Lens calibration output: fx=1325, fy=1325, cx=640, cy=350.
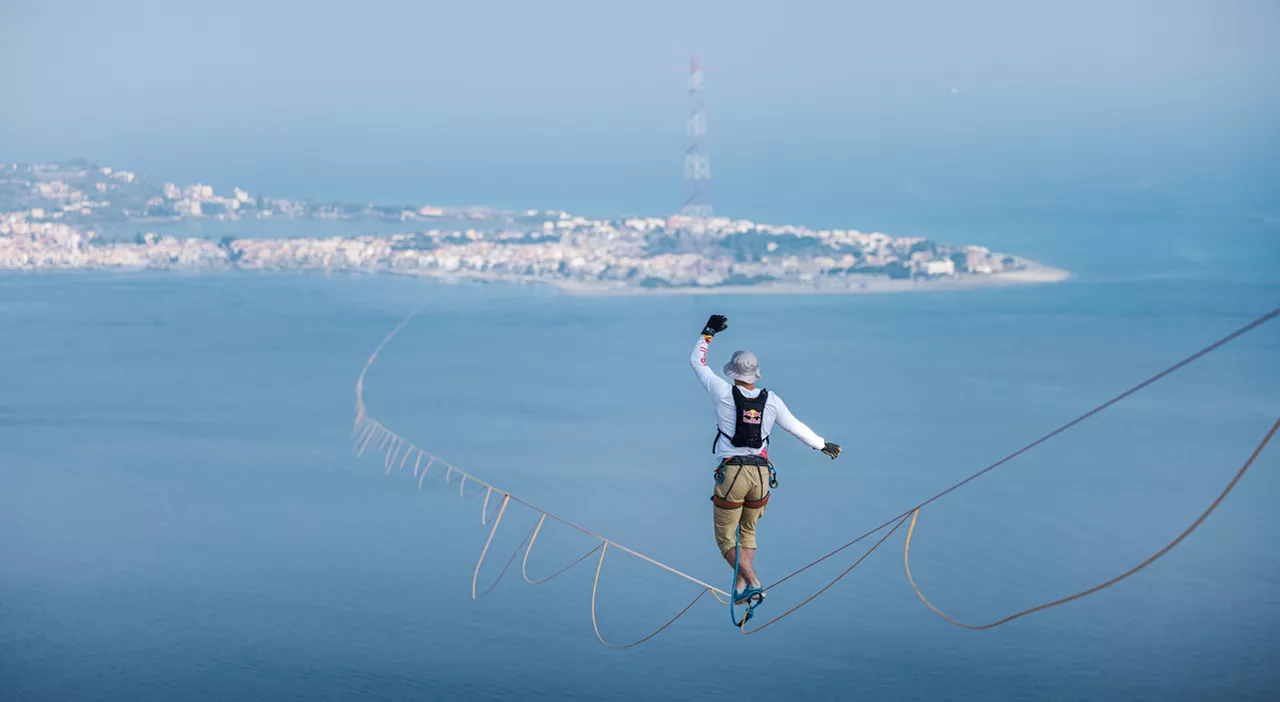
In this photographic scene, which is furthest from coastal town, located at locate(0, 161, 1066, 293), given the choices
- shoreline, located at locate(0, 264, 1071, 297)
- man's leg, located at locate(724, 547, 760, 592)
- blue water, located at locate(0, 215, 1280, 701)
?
man's leg, located at locate(724, 547, 760, 592)

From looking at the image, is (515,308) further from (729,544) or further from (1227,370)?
(729,544)

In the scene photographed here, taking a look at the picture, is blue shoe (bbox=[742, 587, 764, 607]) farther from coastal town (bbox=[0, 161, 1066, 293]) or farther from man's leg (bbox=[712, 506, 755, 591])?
coastal town (bbox=[0, 161, 1066, 293])

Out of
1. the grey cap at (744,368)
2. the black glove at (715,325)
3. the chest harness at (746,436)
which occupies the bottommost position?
the chest harness at (746,436)

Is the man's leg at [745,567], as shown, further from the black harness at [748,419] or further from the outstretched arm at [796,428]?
the outstretched arm at [796,428]

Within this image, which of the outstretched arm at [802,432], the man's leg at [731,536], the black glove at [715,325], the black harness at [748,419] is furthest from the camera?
the man's leg at [731,536]

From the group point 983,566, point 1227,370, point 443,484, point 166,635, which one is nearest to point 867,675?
point 983,566

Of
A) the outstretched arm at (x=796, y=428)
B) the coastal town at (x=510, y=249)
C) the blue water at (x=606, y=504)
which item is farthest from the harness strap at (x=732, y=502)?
the coastal town at (x=510, y=249)
